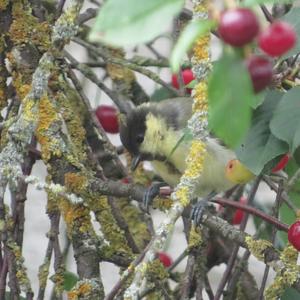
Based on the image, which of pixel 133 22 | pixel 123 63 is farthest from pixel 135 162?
pixel 133 22

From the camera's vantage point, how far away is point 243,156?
94 centimetres

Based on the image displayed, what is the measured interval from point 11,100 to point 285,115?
1.88 ft

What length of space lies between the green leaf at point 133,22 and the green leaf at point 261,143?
1.78 ft

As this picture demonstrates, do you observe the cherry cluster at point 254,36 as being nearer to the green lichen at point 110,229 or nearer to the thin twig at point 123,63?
the green lichen at point 110,229

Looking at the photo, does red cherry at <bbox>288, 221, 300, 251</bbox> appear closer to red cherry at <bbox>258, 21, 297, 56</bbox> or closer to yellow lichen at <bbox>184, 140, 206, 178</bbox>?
yellow lichen at <bbox>184, 140, 206, 178</bbox>

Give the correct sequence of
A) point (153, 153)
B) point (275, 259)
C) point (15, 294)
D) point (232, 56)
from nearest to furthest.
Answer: point (232, 56)
point (275, 259)
point (15, 294)
point (153, 153)

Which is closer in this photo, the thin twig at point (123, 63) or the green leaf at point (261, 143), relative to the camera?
the green leaf at point (261, 143)

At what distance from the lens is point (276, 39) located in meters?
0.37

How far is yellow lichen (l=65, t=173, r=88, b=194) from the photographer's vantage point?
43.0 inches

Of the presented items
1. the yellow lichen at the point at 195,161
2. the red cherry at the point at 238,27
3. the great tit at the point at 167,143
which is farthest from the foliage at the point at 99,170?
the red cherry at the point at 238,27

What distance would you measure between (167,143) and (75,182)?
703mm

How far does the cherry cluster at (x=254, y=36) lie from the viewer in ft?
1.17

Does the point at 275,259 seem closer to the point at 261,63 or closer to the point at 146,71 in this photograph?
the point at 146,71

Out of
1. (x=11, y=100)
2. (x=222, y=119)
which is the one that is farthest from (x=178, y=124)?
(x=222, y=119)
